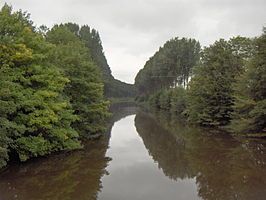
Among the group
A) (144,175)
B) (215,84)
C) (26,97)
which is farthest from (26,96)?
(215,84)

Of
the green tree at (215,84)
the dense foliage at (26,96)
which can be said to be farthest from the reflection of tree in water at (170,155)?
the green tree at (215,84)

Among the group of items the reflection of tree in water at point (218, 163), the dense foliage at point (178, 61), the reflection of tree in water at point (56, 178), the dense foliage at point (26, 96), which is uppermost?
the dense foliage at point (178, 61)

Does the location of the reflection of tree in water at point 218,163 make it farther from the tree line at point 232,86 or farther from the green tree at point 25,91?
the green tree at point 25,91

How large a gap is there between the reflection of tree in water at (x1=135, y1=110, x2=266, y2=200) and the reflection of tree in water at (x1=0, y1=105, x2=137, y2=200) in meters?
2.94

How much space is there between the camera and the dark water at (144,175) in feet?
25.3

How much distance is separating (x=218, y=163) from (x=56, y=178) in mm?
6545

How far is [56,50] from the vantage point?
1563 centimetres

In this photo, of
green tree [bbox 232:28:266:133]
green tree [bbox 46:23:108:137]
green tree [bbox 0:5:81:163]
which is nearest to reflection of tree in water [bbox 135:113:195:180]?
green tree [bbox 46:23:108:137]

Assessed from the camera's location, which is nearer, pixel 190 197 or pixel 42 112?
pixel 190 197

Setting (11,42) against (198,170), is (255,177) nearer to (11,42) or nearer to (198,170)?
(198,170)

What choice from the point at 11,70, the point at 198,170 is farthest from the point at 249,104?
the point at 11,70

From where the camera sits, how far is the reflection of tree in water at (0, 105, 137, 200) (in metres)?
7.66

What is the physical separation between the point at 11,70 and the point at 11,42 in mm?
1101

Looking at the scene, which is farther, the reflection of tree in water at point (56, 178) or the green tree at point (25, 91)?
the green tree at point (25, 91)
